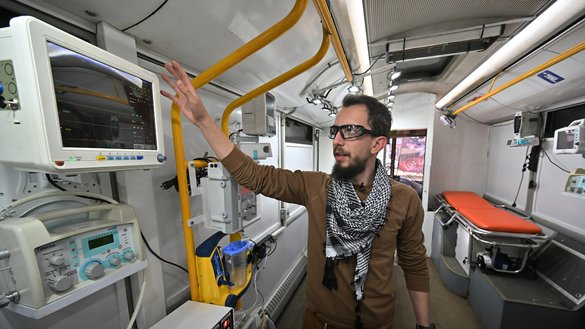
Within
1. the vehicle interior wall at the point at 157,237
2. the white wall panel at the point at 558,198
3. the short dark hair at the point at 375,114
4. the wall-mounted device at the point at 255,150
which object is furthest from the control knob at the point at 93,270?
the white wall panel at the point at 558,198

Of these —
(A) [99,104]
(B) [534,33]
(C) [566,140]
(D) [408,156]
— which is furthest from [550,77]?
(A) [99,104]

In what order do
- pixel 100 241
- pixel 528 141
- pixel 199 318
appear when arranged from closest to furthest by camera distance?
1. pixel 100 241
2. pixel 199 318
3. pixel 528 141

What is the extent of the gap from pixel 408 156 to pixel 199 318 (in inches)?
192

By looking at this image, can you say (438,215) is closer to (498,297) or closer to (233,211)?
(498,297)

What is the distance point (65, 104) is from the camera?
68cm

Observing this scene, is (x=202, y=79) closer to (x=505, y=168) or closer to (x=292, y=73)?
(x=292, y=73)

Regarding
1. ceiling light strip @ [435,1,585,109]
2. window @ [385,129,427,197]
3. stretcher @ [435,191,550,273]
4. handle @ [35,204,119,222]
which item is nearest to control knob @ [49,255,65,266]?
handle @ [35,204,119,222]

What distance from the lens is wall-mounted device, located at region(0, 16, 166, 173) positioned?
1.90ft

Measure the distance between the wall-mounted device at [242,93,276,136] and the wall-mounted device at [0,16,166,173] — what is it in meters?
0.65

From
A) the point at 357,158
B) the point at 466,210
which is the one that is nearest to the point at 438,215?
the point at 466,210

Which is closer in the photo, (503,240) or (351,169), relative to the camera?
(351,169)

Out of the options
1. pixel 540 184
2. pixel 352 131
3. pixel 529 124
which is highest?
pixel 529 124

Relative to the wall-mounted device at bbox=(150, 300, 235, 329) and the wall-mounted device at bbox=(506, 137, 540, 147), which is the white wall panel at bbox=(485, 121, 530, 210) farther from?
the wall-mounted device at bbox=(150, 300, 235, 329)

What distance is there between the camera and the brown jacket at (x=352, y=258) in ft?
3.85
